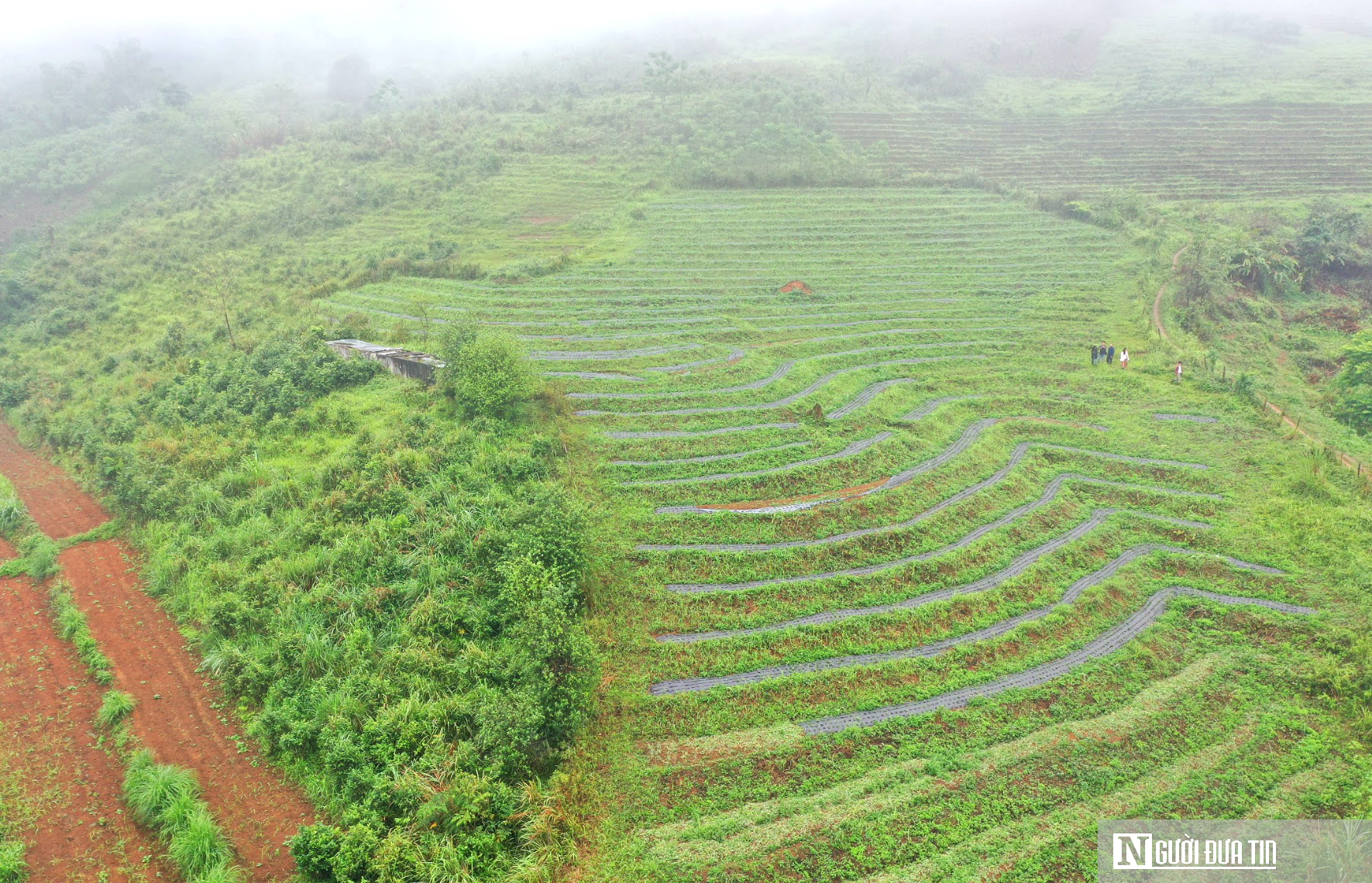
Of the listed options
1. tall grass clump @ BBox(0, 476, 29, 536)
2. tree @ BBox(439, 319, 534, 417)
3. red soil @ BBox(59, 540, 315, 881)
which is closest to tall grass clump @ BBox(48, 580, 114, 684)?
red soil @ BBox(59, 540, 315, 881)

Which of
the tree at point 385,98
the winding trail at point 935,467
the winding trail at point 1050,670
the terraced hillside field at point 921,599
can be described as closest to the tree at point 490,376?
the terraced hillside field at point 921,599

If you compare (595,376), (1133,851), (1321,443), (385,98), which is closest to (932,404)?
(1321,443)

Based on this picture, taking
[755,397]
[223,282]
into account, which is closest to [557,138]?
[223,282]

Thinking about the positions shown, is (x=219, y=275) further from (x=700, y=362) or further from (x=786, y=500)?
(x=786, y=500)

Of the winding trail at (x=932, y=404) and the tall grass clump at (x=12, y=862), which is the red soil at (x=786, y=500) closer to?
the winding trail at (x=932, y=404)

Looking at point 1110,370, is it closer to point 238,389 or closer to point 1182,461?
point 1182,461
